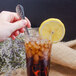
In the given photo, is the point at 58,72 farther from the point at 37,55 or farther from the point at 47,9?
the point at 47,9

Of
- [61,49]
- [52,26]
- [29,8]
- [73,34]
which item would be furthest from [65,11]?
[52,26]

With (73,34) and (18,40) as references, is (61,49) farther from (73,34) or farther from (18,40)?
(73,34)

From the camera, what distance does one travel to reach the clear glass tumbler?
2.75 ft

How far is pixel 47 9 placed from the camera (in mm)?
2311

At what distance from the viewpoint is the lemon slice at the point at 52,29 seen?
0.90m

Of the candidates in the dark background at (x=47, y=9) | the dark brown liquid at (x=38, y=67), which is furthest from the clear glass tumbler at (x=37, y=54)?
the dark background at (x=47, y=9)

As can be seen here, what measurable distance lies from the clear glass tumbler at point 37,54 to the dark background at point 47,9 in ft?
4.69

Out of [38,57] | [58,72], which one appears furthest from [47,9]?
[38,57]

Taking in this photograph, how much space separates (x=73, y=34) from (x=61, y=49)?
1.33 meters

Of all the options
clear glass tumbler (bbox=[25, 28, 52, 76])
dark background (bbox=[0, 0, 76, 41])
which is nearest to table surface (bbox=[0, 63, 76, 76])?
clear glass tumbler (bbox=[25, 28, 52, 76])

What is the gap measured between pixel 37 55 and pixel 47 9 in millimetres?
1539

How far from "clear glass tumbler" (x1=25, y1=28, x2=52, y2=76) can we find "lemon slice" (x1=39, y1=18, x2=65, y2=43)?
0.04m

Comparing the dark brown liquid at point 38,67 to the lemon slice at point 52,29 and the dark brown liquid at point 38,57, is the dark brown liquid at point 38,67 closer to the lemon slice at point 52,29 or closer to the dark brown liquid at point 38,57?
the dark brown liquid at point 38,57

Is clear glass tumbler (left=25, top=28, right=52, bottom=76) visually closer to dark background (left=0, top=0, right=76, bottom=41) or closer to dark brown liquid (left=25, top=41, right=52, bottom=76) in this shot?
dark brown liquid (left=25, top=41, right=52, bottom=76)
